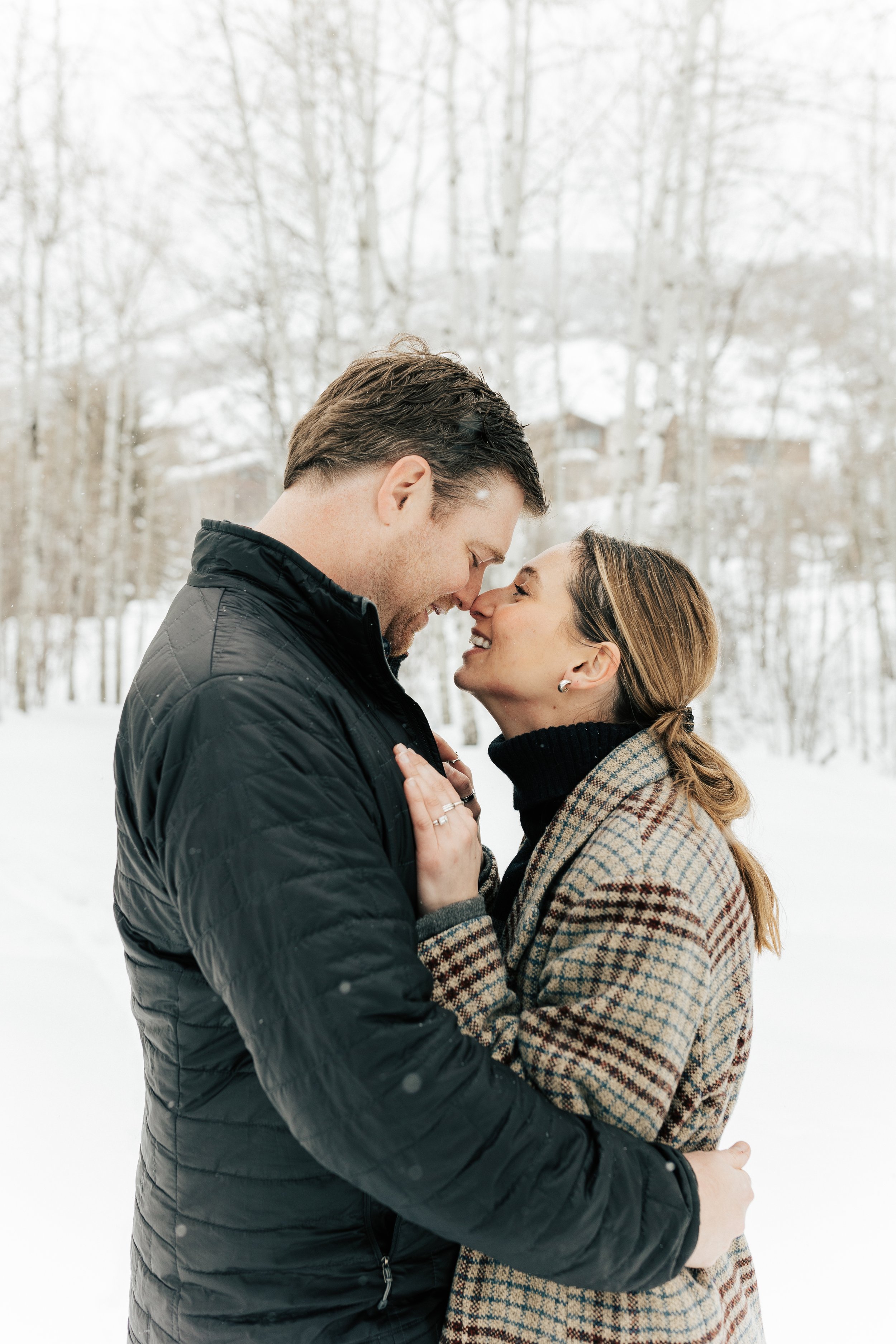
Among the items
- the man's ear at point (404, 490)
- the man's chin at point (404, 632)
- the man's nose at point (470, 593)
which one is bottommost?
the man's chin at point (404, 632)

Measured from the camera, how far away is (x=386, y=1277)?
112cm

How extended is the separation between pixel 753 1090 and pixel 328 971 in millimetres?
3360

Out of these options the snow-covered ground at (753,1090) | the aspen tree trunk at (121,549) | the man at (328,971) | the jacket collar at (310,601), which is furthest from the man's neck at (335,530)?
the aspen tree trunk at (121,549)

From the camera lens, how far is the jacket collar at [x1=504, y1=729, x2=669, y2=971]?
1.35m

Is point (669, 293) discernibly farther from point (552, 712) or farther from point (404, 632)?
point (404, 632)

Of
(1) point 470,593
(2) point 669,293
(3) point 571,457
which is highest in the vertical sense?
(2) point 669,293

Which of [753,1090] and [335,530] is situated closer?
[335,530]

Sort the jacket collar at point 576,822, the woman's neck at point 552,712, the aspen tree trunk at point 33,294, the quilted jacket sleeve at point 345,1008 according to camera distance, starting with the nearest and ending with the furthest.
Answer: the quilted jacket sleeve at point 345,1008 → the jacket collar at point 576,822 → the woman's neck at point 552,712 → the aspen tree trunk at point 33,294

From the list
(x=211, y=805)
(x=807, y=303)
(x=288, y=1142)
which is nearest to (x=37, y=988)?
(x=288, y=1142)

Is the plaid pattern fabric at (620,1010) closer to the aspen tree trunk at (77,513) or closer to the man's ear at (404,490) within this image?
the man's ear at (404,490)

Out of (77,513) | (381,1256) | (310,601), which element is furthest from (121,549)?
(381,1256)

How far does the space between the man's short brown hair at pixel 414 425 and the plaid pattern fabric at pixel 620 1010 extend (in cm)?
61

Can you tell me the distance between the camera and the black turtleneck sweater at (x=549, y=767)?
159 centimetres

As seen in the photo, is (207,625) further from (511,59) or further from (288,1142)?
(511,59)
